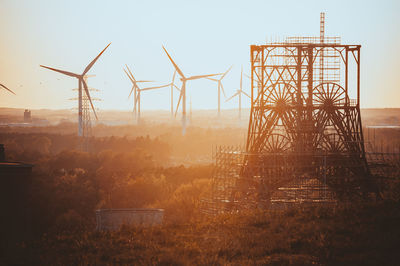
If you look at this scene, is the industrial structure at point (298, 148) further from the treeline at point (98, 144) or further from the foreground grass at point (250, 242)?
the treeline at point (98, 144)

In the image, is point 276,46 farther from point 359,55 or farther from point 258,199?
point 258,199

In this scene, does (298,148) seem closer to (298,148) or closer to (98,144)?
(298,148)

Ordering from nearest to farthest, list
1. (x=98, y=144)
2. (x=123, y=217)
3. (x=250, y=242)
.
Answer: (x=250, y=242) < (x=123, y=217) < (x=98, y=144)

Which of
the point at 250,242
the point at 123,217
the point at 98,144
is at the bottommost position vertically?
the point at 123,217

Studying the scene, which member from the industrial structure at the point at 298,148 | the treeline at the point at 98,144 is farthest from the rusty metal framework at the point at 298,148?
the treeline at the point at 98,144

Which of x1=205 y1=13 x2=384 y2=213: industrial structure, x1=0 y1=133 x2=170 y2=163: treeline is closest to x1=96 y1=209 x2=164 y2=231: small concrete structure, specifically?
x1=205 y1=13 x2=384 y2=213: industrial structure

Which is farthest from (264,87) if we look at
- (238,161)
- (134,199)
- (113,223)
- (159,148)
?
(159,148)

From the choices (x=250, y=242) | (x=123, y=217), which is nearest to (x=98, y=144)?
(x=123, y=217)

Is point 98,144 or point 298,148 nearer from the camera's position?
point 298,148
